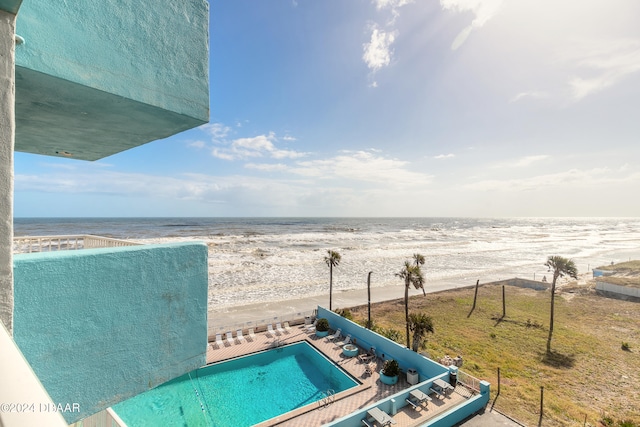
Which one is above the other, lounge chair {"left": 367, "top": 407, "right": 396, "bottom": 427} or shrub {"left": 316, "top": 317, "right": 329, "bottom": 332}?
shrub {"left": 316, "top": 317, "right": 329, "bottom": 332}

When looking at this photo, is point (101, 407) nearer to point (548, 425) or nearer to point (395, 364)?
point (395, 364)

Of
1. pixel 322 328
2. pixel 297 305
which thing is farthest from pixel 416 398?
pixel 297 305

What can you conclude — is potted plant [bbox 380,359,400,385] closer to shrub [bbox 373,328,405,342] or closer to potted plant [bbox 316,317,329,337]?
shrub [bbox 373,328,405,342]

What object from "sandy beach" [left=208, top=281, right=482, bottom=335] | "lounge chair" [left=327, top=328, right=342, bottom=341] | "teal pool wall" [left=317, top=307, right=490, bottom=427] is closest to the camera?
"teal pool wall" [left=317, top=307, right=490, bottom=427]

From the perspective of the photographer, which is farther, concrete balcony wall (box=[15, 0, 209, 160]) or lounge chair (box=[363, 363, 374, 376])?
lounge chair (box=[363, 363, 374, 376])

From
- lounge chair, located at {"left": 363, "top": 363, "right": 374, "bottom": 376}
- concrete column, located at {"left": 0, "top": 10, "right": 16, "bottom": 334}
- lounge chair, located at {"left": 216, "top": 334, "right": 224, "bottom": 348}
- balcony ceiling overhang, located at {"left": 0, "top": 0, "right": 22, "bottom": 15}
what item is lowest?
lounge chair, located at {"left": 363, "top": 363, "right": 374, "bottom": 376}

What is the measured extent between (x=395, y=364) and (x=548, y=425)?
22.4ft

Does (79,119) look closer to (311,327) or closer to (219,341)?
(219,341)

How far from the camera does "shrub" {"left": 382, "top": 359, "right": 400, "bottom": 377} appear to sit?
52.0 feet

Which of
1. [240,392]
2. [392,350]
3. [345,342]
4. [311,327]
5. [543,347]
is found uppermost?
Result: [392,350]

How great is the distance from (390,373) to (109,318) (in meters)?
15.2

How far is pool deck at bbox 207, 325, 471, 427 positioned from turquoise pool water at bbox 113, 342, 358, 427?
0.67m

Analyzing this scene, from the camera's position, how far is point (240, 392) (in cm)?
1552

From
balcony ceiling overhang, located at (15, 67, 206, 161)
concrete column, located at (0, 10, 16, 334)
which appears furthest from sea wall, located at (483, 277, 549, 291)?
concrete column, located at (0, 10, 16, 334)
